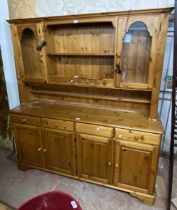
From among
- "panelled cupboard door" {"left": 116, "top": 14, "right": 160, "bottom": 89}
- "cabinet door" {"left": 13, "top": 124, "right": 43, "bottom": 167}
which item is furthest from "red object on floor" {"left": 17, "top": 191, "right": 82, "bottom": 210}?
"panelled cupboard door" {"left": 116, "top": 14, "right": 160, "bottom": 89}

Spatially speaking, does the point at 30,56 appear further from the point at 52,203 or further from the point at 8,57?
the point at 52,203

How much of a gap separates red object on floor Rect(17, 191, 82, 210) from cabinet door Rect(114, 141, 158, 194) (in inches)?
27.8

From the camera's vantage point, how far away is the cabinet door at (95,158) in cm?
180

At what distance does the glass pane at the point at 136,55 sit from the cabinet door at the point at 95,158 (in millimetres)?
708

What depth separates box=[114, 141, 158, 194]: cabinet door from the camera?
1660 millimetres

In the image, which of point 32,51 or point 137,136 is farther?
point 32,51

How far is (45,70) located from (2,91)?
2.61 ft

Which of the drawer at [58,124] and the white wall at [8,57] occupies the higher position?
the white wall at [8,57]

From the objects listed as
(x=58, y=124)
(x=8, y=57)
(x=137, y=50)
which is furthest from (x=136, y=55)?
(x=8, y=57)

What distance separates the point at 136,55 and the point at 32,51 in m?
1.24

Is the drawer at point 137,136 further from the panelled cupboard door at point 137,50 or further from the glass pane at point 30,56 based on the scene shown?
the glass pane at point 30,56

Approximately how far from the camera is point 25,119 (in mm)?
2002

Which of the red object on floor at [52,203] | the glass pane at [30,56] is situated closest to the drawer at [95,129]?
the red object on floor at [52,203]

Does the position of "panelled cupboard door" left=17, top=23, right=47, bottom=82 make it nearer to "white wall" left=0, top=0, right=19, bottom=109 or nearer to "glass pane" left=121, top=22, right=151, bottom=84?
"white wall" left=0, top=0, right=19, bottom=109
